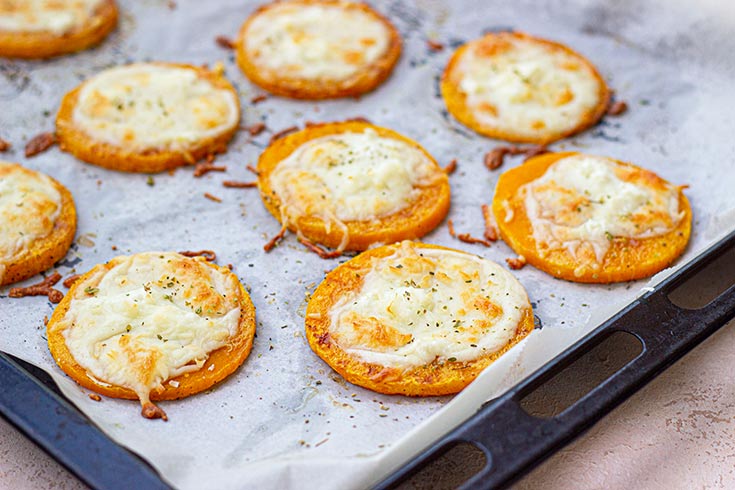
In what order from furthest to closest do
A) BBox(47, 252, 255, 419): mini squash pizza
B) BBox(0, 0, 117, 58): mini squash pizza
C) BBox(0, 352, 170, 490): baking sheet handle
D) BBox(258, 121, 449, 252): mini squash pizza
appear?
BBox(0, 0, 117, 58): mini squash pizza, BBox(258, 121, 449, 252): mini squash pizza, BBox(47, 252, 255, 419): mini squash pizza, BBox(0, 352, 170, 490): baking sheet handle

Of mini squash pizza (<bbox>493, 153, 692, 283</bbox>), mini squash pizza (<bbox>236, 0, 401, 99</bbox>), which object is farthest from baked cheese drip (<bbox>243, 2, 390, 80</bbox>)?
mini squash pizza (<bbox>493, 153, 692, 283</bbox>)

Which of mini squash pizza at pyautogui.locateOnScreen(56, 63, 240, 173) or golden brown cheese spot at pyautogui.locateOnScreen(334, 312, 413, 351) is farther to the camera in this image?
mini squash pizza at pyautogui.locateOnScreen(56, 63, 240, 173)

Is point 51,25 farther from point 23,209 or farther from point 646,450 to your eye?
point 646,450

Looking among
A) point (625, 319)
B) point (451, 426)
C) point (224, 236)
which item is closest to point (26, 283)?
point (224, 236)

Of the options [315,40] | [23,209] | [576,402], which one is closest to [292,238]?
[23,209]

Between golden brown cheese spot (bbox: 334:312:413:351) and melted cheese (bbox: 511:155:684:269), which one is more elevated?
melted cheese (bbox: 511:155:684:269)

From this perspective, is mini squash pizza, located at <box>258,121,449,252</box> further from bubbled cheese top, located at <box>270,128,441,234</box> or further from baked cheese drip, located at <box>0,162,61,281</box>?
baked cheese drip, located at <box>0,162,61,281</box>
